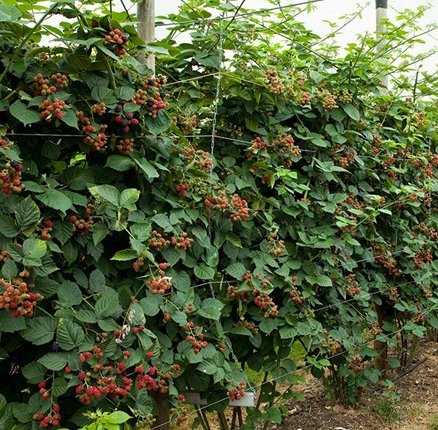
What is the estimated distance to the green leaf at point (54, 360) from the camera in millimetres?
1419

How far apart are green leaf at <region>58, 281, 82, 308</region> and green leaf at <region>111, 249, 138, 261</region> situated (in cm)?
13

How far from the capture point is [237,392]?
1.90 meters

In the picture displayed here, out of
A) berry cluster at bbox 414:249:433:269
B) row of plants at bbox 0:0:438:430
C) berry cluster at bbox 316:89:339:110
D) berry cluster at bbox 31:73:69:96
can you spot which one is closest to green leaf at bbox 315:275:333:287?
row of plants at bbox 0:0:438:430

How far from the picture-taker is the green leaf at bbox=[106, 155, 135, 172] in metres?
1.64

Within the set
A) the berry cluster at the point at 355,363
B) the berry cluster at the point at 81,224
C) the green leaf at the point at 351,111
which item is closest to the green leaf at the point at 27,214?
the berry cluster at the point at 81,224

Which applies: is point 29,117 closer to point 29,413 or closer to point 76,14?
point 76,14

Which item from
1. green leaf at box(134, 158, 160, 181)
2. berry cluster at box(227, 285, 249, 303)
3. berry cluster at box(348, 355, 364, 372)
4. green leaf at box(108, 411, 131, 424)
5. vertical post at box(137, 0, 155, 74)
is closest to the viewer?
green leaf at box(108, 411, 131, 424)

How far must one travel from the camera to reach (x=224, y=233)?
210 cm

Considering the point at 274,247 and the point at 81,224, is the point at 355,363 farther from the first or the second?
the point at 81,224

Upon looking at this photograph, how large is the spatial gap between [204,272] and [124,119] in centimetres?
58

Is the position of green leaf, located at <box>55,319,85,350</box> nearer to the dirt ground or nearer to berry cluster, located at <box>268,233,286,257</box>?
berry cluster, located at <box>268,233,286,257</box>

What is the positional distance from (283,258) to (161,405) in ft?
2.51

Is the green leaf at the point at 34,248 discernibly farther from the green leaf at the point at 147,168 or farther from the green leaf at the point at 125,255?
the green leaf at the point at 147,168

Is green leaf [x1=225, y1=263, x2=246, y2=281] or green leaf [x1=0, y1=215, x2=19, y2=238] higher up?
green leaf [x1=0, y1=215, x2=19, y2=238]
